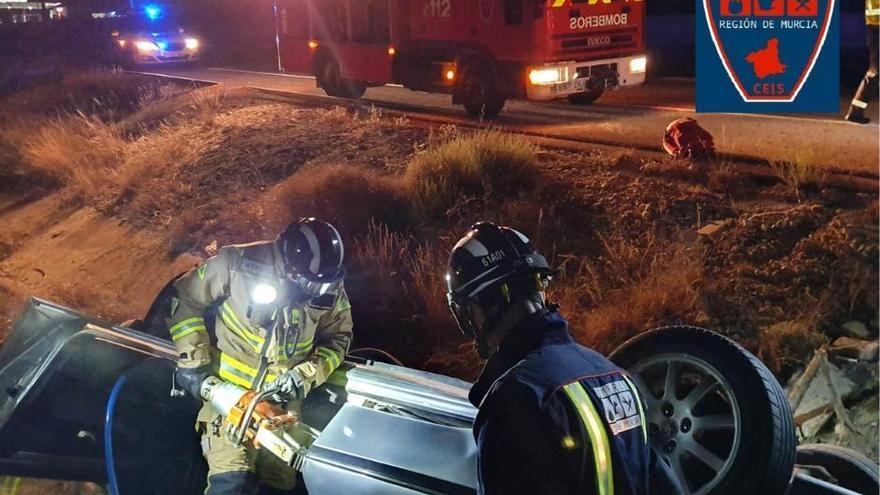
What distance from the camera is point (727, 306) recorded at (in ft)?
18.7

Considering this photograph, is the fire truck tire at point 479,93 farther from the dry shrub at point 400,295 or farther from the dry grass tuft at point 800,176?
the dry grass tuft at point 800,176

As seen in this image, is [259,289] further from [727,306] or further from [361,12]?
[361,12]

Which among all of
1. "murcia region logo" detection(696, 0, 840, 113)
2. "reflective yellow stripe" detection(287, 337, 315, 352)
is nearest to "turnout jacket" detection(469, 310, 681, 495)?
"reflective yellow stripe" detection(287, 337, 315, 352)

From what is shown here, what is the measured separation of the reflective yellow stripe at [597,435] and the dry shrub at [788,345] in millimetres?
3472

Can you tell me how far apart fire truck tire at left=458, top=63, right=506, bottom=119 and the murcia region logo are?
18.6 ft

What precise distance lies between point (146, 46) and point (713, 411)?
2119 cm

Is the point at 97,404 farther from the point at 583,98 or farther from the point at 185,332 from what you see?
the point at 583,98

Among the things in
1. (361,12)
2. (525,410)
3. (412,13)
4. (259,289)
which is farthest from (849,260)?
(361,12)

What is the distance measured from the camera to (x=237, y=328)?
3.57m

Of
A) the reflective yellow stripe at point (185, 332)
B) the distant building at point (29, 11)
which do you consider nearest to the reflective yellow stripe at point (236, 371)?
the reflective yellow stripe at point (185, 332)

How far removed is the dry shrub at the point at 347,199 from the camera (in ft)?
25.2

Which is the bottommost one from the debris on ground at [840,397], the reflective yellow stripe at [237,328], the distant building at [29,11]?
the debris on ground at [840,397]

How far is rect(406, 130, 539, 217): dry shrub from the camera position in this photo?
7641mm

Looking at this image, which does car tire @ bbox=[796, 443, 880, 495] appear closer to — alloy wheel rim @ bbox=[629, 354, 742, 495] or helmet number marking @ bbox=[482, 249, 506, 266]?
alloy wheel rim @ bbox=[629, 354, 742, 495]
